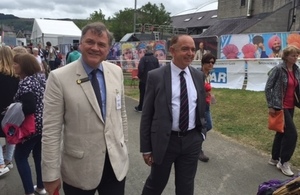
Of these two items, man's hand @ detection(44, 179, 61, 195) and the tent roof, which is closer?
man's hand @ detection(44, 179, 61, 195)

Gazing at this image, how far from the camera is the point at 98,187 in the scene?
2277mm

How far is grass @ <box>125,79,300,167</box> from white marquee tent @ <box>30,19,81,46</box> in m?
18.0

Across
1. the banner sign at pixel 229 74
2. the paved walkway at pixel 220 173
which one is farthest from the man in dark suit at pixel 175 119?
the banner sign at pixel 229 74

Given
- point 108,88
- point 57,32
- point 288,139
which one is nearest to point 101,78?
point 108,88

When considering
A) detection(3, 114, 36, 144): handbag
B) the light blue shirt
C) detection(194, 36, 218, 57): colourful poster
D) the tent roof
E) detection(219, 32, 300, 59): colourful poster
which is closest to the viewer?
the light blue shirt

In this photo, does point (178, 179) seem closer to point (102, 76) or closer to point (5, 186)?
point (102, 76)

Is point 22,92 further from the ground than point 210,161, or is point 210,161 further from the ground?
point 22,92

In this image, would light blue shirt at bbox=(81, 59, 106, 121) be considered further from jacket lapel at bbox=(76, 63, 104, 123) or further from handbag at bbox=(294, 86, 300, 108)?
handbag at bbox=(294, 86, 300, 108)

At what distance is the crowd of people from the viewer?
2018 millimetres

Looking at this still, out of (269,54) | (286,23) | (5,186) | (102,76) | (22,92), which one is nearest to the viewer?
(102,76)

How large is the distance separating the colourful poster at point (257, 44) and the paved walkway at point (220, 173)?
9585 millimetres

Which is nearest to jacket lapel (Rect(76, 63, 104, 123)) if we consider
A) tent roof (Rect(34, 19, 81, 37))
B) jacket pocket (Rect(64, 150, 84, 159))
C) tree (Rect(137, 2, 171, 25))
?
jacket pocket (Rect(64, 150, 84, 159))

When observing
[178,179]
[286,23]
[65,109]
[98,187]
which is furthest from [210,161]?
[286,23]

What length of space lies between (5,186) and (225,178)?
3052 mm
